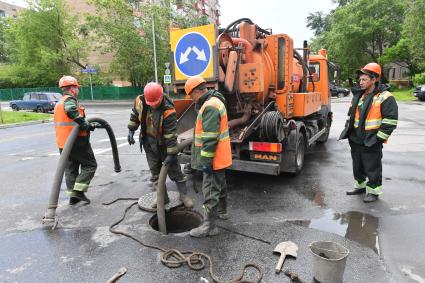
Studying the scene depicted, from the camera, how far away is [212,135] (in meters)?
3.62

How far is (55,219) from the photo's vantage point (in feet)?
14.2

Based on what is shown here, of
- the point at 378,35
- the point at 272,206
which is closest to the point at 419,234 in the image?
the point at 272,206

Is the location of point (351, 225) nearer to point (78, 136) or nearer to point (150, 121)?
point (150, 121)

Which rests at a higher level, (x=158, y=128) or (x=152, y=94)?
(x=152, y=94)

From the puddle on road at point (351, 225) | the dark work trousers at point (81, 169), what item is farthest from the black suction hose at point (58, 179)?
the puddle on road at point (351, 225)

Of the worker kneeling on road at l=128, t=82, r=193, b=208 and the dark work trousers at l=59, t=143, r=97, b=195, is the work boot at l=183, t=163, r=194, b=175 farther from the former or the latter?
the dark work trousers at l=59, t=143, r=97, b=195

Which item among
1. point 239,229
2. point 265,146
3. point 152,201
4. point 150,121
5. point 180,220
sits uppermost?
point 150,121

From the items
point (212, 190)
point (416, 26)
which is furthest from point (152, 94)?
point (416, 26)

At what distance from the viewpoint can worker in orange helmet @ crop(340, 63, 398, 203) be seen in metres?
4.50

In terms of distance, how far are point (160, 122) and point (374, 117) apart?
2.96 m

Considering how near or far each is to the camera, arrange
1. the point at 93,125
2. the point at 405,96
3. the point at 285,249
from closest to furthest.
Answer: the point at 285,249
the point at 93,125
the point at 405,96

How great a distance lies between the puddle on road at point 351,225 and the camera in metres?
3.75

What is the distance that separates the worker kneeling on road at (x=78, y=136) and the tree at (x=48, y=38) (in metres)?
33.1

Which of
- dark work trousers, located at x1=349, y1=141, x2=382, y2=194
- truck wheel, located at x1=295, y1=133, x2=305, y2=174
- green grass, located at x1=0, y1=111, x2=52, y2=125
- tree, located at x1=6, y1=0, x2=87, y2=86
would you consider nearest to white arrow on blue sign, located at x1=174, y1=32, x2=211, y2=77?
truck wheel, located at x1=295, y1=133, x2=305, y2=174
